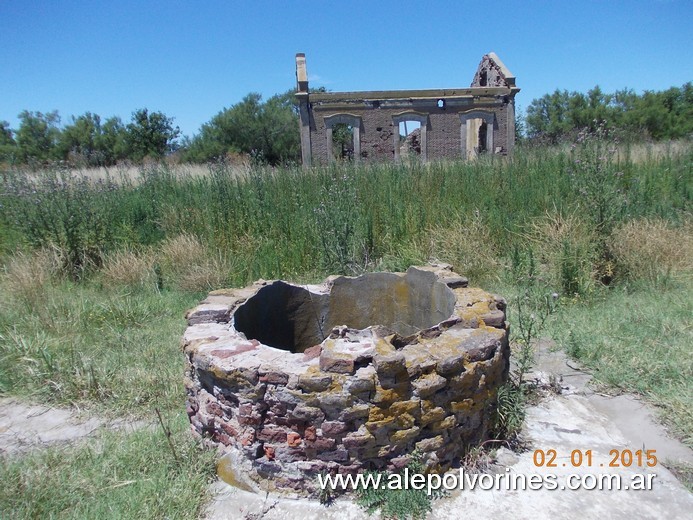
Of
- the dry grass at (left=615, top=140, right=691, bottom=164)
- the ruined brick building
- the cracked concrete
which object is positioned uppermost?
the ruined brick building

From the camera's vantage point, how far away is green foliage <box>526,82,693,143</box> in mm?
27625

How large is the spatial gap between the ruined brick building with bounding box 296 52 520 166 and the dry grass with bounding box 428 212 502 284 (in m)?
9.41

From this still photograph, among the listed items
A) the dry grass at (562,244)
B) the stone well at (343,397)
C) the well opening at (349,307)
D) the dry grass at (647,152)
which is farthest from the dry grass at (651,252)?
the stone well at (343,397)

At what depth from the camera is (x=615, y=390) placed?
11.2 ft

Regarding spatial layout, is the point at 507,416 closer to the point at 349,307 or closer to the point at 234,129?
the point at 349,307

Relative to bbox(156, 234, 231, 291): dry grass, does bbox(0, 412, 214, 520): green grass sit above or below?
below

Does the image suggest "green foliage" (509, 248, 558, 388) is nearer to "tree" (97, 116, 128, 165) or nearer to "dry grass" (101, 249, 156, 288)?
"dry grass" (101, 249, 156, 288)

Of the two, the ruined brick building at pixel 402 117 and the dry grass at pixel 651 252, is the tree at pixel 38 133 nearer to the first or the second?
the ruined brick building at pixel 402 117

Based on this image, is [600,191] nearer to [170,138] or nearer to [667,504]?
[667,504]

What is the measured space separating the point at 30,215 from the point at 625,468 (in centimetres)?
772

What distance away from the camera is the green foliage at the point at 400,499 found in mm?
2232

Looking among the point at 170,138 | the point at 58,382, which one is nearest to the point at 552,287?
the point at 58,382

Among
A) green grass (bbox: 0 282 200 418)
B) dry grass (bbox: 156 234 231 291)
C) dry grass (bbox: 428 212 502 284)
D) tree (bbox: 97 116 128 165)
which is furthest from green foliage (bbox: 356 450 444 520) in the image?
tree (bbox: 97 116 128 165)

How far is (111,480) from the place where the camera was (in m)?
2.54
